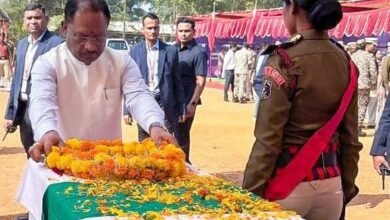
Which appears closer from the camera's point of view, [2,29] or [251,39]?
[2,29]

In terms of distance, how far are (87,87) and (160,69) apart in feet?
11.7

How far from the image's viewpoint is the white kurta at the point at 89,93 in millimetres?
3248

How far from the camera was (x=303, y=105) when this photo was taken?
2.90 m

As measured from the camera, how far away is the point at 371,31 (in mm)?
15320

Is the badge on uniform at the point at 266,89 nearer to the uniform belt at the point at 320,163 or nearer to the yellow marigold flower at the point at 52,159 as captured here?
the uniform belt at the point at 320,163

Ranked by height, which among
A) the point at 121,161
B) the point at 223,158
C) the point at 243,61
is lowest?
the point at 243,61

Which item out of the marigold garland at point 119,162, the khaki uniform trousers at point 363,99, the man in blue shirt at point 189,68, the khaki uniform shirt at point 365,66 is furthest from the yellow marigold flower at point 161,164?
the khaki uniform trousers at point 363,99

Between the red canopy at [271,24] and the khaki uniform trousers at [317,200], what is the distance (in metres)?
6.40

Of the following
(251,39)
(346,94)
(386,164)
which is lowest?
(251,39)

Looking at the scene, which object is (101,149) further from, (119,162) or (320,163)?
(320,163)

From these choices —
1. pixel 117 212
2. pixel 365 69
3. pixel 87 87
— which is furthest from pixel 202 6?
pixel 117 212

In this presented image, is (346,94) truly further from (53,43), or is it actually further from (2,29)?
(2,29)

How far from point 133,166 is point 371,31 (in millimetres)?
13558

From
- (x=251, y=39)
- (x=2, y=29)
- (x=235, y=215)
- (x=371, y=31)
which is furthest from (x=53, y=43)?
(x=251, y=39)
